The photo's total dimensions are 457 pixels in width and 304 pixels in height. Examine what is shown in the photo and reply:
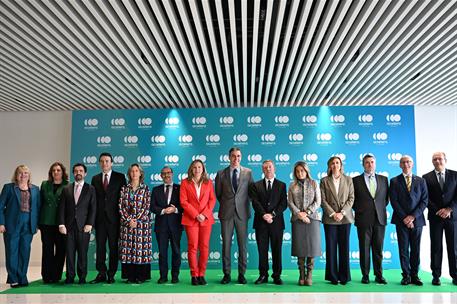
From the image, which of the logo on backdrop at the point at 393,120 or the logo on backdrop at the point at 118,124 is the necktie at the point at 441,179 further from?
the logo on backdrop at the point at 118,124

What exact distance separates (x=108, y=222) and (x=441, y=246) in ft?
13.6

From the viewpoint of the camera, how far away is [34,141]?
802cm

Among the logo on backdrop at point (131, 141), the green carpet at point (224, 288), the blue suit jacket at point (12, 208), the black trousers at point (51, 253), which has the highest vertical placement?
the logo on backdrop at point (131, 141)

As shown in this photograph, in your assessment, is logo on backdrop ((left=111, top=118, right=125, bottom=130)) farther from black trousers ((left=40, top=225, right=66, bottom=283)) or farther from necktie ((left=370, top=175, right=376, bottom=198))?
necktie ((left=370, top=175, right=376, bottom=198))

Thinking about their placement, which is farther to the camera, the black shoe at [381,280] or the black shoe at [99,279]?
the black shoe at [99,279]

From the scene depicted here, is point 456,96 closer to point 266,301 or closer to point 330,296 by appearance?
point 330,296

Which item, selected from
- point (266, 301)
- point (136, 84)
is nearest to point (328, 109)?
point (136, 84)

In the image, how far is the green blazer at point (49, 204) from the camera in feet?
18.4

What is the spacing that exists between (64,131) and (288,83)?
4149 mm

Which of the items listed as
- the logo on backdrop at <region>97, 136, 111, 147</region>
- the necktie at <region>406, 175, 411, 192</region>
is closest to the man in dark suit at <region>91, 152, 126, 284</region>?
the logo on backdrop at <region>97, 136, 111, 147</region>

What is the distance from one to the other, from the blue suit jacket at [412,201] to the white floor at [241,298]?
0.96m

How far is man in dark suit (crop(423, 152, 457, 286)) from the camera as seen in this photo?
5355mm

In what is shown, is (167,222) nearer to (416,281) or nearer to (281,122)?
(281,122)

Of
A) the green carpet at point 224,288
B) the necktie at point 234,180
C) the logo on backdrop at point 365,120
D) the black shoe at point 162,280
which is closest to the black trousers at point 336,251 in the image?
the green carpet at point 224,288
